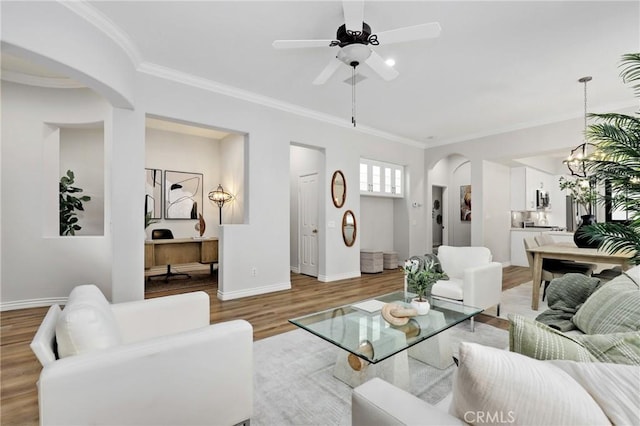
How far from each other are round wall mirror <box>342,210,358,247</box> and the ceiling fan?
9.85ft

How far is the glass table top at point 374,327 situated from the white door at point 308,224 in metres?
3.26

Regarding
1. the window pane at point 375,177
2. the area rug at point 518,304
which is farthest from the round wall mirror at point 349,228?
the area rug at point 518,304

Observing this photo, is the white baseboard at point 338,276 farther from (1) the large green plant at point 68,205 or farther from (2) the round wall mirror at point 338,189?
(1) the large green plant at point 68,205

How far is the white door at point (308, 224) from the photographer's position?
5.85 meters

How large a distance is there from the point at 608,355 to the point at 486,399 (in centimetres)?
57

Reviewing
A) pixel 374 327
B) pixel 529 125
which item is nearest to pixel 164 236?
pixel 374 327

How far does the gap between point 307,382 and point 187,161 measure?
552 centimetres

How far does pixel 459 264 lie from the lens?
12.0ft

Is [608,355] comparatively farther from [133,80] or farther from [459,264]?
[133,80]

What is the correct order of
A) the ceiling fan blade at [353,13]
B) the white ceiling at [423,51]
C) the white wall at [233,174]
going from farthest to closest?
the white wall at [233,174], the white ceiling at [423,51], the ceiling fan blade at [353,13]

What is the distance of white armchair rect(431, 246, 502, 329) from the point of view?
2.98 metres

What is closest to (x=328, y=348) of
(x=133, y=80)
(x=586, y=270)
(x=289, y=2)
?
(x=289, y=2)

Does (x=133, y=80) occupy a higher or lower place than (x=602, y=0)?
lower

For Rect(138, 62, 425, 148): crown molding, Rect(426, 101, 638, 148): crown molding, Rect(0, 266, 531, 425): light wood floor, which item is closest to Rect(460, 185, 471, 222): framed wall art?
Rect(426, 101, 638, 148): crown molding
